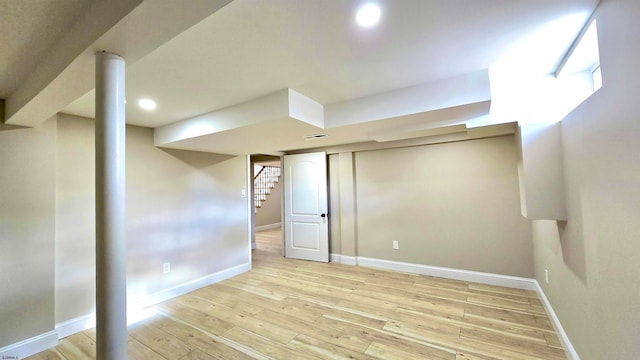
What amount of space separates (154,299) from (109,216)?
108 inches

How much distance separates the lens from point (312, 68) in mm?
1861

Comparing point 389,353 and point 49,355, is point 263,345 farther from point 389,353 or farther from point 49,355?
point 49,355

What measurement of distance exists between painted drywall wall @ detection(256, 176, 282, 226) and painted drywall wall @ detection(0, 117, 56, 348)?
20.3ft

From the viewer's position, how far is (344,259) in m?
4.57

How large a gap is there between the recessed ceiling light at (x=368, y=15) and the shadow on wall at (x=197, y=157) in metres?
3.11

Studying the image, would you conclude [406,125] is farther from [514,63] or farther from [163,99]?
[163,99]

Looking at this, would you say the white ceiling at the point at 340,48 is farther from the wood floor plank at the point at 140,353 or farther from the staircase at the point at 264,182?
the staircase at the point at 264,182

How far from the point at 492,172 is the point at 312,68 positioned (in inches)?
117

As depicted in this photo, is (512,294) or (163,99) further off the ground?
(163,99)

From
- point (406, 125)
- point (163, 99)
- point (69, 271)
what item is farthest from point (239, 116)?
point (69, 271)

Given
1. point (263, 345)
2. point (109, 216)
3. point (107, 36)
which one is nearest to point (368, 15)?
point (107, 36)

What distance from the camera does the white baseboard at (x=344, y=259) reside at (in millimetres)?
4473

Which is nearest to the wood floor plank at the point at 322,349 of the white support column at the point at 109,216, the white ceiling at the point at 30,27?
the white support column at the point at 109,216

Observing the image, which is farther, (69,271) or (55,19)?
(69,271)
